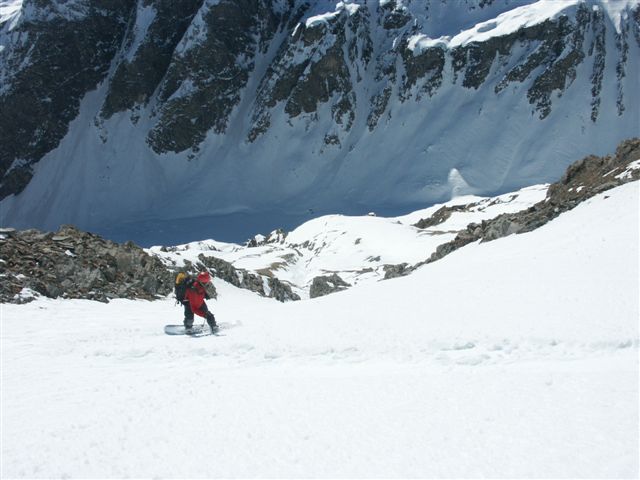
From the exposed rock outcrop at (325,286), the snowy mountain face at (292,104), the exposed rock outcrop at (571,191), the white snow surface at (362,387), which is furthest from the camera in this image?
the snowy mountain face at (292,104)

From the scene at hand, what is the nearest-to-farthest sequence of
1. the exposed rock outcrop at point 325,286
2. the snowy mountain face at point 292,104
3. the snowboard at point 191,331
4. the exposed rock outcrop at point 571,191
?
the snowboard at point 191,331 < the exposed rock outcrop at point 571,191 < the exposed rock outcrop at point 325,286 < the snowy mountain face at point 292,104

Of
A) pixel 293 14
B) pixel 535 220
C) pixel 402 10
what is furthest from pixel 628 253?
pixel 293 14

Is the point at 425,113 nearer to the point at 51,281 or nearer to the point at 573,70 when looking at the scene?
the point at 573,70

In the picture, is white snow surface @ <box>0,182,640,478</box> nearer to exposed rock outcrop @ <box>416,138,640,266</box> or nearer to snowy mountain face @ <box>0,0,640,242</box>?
exposed rock outcrop @ <box>416,138,640,266</box>

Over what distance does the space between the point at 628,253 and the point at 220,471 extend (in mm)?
10925

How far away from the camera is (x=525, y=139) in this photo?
71.1m

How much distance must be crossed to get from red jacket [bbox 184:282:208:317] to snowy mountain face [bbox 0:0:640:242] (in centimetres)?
5788

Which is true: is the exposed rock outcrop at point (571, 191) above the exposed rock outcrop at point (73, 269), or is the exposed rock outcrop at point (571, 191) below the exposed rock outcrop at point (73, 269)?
above

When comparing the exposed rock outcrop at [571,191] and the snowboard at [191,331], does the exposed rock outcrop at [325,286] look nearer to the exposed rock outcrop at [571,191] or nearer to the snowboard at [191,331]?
the exposed rock outcrop at [571,191]

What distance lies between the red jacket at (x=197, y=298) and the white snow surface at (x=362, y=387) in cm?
76

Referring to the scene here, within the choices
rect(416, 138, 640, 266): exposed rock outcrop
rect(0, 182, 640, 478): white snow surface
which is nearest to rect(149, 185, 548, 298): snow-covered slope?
rect(416, 138, 640, 266): exposed rock outcrop

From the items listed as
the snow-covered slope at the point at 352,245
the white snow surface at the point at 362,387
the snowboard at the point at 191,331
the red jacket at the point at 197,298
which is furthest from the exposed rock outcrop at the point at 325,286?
the red jacket at the point at 197,298

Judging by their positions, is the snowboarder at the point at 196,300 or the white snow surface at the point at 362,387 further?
the snowboarder at the point at 196,300

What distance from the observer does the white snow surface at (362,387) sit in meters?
5.44
